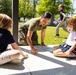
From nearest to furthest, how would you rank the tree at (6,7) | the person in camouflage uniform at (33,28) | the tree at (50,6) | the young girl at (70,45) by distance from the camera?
the young girl at (70,45) < the person in camouflage uniform at (33,28) < the tree at (6,7) < the tree at (50,6)

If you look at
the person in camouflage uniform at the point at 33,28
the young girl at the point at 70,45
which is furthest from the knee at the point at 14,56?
the young girl at the point at 70,45

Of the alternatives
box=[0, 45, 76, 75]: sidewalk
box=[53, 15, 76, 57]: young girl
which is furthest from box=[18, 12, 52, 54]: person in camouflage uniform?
box=[53, 15, 76, 57]: young girl

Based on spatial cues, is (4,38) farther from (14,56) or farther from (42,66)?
(42,66)

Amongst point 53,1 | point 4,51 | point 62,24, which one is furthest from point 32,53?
point 53,1

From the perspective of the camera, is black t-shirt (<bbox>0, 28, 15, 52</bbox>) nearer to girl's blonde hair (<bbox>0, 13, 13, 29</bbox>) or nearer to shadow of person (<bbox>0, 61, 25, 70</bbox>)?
girl's blonde hair (<bbox>0, 13, 13, 29</bbox>)

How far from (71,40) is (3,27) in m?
1.20

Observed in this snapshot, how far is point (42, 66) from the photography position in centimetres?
338

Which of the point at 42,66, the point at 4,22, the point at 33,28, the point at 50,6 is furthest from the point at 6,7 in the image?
the point at 50,6

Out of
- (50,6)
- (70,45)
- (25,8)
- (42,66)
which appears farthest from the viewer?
(50,6)

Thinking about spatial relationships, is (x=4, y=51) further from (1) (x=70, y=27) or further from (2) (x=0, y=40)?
(1) (x=70, y=27)

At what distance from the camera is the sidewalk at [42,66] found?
306cm

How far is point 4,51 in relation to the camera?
11.3 feet

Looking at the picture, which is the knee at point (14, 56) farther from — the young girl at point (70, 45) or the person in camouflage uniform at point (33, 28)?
the young girl at point (70, 45)

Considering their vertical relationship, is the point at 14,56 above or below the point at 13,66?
above
